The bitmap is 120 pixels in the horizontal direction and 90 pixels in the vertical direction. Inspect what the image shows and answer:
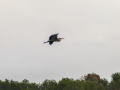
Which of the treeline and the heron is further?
the treeline

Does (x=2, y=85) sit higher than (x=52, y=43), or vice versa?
(x=2, y=85)

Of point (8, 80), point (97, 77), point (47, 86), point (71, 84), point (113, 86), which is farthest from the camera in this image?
point (97, 77)

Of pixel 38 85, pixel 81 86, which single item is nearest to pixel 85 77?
pixel 38 85

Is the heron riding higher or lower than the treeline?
lower

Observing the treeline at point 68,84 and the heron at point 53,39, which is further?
the treeline at point 68,84

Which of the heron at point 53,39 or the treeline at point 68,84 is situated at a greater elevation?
the treeline at point 68,84

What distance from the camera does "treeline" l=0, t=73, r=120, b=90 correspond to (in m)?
100

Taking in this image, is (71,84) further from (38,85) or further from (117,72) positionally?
(117,72)

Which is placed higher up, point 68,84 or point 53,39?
point 68,84

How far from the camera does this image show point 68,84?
10219 cm

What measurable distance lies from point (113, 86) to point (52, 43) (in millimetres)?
63320

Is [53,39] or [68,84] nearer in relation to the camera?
[53,39]

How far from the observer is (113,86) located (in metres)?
110

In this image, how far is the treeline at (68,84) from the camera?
10038cm
